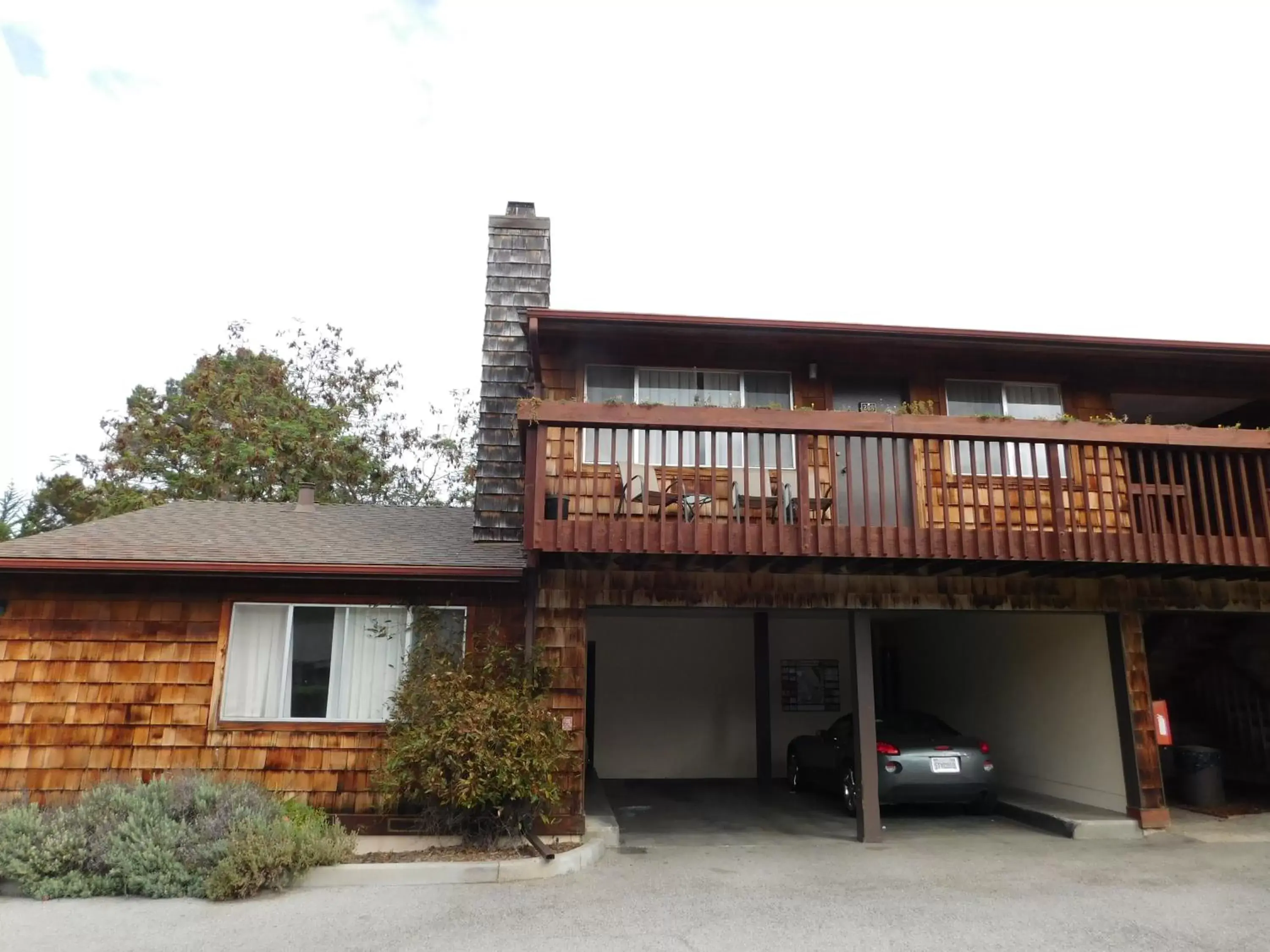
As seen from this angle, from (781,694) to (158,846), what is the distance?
30.6ft

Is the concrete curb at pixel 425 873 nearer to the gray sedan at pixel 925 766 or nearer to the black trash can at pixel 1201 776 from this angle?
the gray sedan at pixel 925 766

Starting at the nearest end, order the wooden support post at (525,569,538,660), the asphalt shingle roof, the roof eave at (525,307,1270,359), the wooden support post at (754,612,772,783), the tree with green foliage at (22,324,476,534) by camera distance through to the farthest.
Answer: the wooden support post at (525,569,538,660), the asphalt shingle roof, the roof eave at (525,307,1270,359), the wooden support post at (754,612,772,783), the tree with green foliage at (22,324,476,534)

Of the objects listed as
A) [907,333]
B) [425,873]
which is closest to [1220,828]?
[907,333]

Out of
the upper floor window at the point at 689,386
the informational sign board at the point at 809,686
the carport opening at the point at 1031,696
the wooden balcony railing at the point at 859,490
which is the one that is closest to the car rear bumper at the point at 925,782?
the carport opening at the point at 1031,696

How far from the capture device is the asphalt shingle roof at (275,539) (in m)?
7.89

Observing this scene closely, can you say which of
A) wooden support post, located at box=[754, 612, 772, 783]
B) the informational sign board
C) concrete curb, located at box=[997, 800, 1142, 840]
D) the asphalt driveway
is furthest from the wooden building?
wooden support post, located at box=[754, 612, 772, 783]

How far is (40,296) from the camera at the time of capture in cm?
1586

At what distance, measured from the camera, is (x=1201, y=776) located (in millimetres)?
9328

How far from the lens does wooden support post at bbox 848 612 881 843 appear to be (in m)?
7.78

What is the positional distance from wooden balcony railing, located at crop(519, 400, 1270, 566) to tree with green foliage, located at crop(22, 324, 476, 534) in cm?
1428

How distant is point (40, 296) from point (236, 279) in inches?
278

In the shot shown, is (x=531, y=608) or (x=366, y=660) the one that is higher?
(x=531, y=608)

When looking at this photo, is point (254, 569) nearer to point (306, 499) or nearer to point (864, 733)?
point (306, 499)

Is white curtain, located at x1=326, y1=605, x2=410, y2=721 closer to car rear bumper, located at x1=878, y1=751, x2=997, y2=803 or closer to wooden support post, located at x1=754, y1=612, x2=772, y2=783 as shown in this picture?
car rear bumper, located at x1=878, y1=751, x2=997, y2=803
